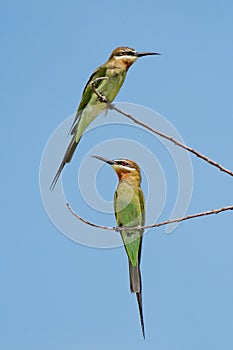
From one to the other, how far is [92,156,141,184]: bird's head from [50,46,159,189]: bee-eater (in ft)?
Result: 0.94

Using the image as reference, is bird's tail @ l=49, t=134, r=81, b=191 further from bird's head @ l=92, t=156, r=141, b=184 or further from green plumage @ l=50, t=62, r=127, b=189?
bird's head @ l=92, t=156, r=141, b=184

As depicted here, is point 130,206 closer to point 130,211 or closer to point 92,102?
point 130,211

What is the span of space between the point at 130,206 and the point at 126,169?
8.1 inches

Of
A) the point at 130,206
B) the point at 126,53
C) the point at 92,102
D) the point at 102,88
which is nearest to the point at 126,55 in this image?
the point at 126,53

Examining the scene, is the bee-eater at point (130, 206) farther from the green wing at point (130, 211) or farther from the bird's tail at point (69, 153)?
the bird's tail at point (69, 153)

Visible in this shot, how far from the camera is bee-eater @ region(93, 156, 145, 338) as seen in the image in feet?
9.01

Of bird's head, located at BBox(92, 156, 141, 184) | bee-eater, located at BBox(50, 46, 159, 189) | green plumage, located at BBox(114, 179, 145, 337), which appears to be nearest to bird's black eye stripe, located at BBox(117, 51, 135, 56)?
bee-eater, located at BBox(50, 46, 159, 189)

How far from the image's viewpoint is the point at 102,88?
267 centimetres

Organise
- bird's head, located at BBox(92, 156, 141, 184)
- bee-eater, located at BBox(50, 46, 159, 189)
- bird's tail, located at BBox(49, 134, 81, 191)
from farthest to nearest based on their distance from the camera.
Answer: bird's head, located at BBox(92, 156, 141, 184)
bee-eater, located at BBox(50, 46, 159, 189)
bird's tail, located at BBox(49, 134, 81, 191)

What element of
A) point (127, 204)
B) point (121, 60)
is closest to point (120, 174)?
point (127, 204)

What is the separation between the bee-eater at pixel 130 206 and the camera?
2746mm

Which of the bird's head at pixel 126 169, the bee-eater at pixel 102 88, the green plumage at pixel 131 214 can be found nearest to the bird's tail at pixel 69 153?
the bee-eater at pixel 102 88

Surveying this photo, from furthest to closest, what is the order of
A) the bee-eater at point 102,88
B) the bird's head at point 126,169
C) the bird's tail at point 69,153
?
the bird's head at point 126,169, the bee-eater at point 102,88, the bird's tail at point 69,153

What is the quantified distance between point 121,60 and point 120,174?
534 mm
